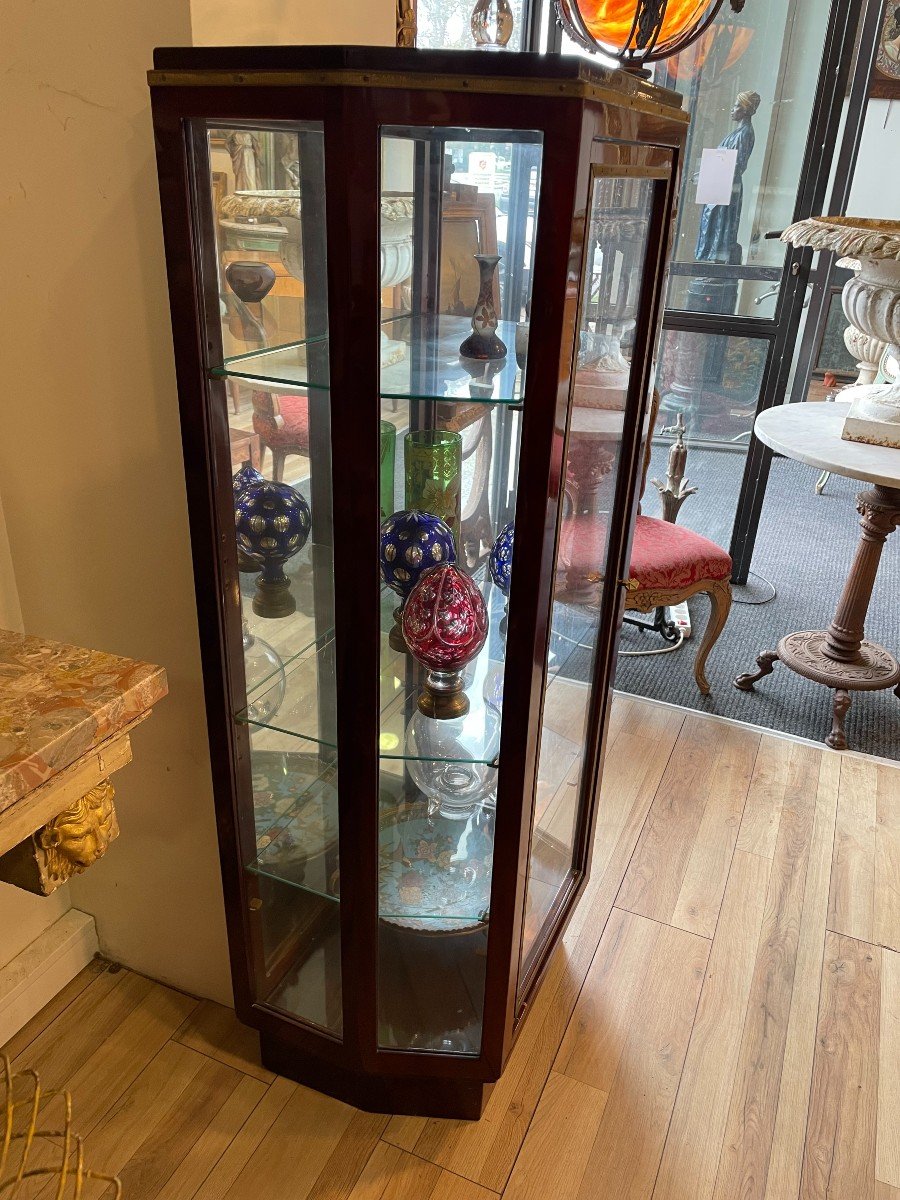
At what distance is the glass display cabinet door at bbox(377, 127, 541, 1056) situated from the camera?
3.25 feet

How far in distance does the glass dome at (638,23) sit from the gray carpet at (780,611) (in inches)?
71.5

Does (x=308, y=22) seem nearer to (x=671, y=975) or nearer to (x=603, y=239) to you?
(x=603, y=239)

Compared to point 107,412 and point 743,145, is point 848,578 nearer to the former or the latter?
point 743,145

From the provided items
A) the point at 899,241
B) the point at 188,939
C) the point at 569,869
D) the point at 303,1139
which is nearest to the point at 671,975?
the point at 569,869

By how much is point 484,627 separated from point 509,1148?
877 millimetres

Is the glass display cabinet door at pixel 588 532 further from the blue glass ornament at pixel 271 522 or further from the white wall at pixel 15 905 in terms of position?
the white wall at pixel 15 905

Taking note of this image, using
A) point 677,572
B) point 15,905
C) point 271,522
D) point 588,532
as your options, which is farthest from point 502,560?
point 677,572

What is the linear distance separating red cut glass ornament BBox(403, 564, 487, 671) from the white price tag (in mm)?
2403

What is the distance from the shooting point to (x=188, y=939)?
164cm

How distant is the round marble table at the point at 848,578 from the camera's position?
2336mm

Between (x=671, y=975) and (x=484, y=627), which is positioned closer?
(x=484, y=627)

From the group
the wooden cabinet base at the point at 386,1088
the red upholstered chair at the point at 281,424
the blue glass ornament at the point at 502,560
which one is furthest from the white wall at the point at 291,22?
the wooden cabinet base at the point at 386,1088

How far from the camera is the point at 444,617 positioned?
1181 mm

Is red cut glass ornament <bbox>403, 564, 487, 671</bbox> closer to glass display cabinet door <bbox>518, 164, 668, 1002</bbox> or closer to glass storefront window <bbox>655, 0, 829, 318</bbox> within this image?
glass display cabinet door <bbox>518, 164, 668, 1002</bbox>
